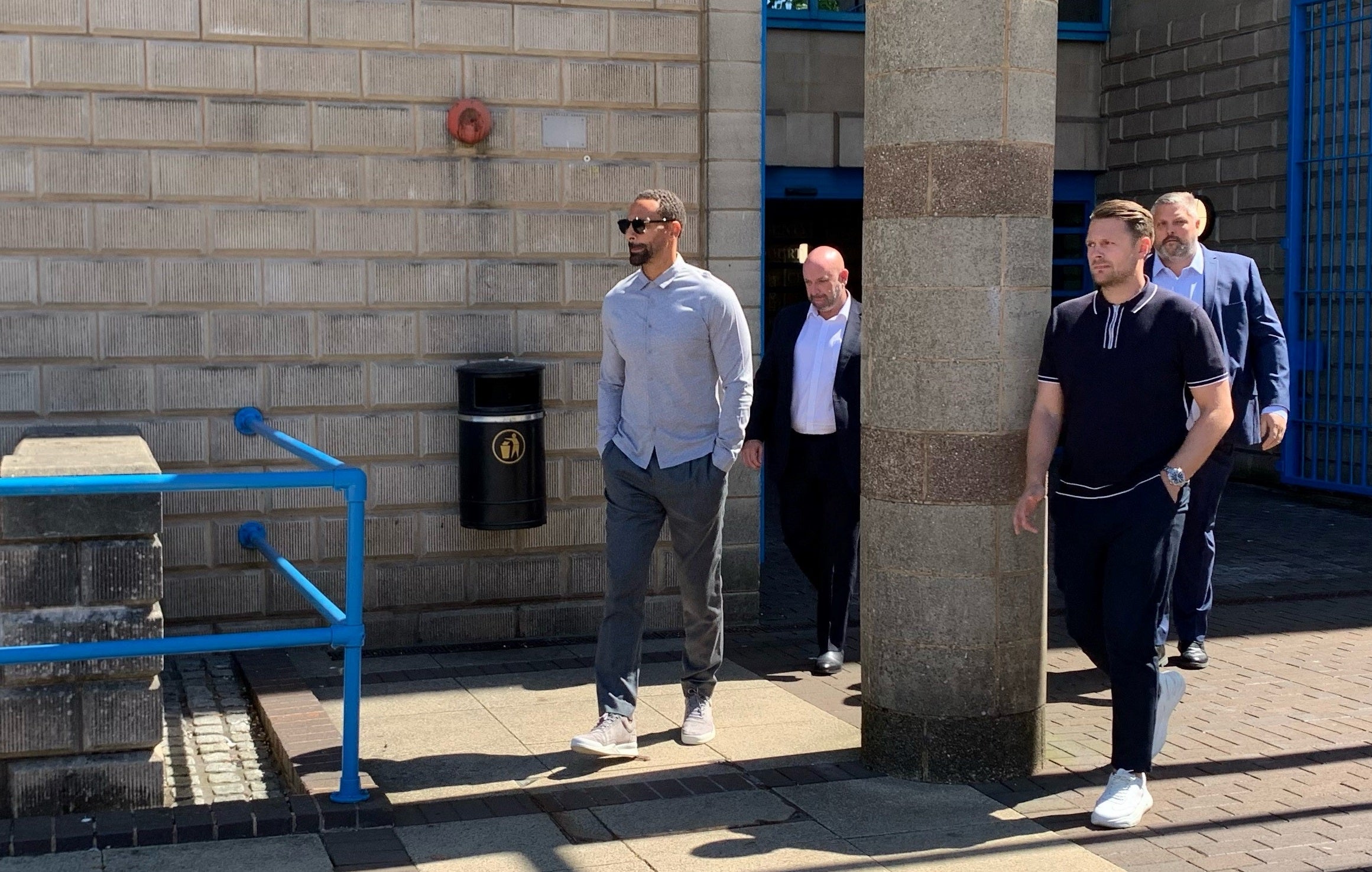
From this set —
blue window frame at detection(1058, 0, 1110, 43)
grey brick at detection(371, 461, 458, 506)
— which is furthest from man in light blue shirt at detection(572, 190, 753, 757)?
blue window frame at detection(1058, 0, 1110, 43)

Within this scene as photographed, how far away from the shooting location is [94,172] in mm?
6984

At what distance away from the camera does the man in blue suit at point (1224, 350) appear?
6.77 metres

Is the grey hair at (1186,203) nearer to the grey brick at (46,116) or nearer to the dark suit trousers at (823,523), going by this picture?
the dark suit trousers at (823,523)

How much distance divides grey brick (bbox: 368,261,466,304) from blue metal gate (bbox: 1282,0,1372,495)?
7.42 m

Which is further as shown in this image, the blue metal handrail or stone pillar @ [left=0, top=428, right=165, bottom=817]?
stone pillar @ [left=0, top=428, right=165, bottom=817]

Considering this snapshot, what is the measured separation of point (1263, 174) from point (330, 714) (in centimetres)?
944

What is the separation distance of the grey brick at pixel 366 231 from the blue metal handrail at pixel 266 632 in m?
2.20

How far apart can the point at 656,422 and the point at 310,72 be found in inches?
Result: 104

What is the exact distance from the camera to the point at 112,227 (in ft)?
23.1

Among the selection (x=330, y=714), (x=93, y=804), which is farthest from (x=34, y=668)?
(x=330, y=714)

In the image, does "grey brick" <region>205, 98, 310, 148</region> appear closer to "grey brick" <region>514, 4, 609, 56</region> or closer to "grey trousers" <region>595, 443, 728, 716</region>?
"grey brick" <region>514, 4, 609, 56</region>

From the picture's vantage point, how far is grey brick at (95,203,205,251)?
7022 mm

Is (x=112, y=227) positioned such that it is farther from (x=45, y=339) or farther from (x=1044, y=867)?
(x=1044, y=867)

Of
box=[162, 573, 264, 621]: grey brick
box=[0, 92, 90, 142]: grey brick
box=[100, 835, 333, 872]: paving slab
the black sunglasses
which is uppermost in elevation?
box=[0, 92, 90, 142]: grey brick
